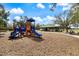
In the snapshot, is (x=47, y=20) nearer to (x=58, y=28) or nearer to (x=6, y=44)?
(x=58, y=28)

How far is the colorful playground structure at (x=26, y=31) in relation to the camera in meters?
3.21

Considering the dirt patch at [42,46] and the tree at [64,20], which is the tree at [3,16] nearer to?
the dirt patch at [42,46]

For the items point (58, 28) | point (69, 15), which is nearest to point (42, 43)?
point (58, 28)

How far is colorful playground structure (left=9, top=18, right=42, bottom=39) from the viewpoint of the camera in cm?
321

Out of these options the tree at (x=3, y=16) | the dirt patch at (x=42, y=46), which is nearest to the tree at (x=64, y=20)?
the dirt patch at (x=42, y=46)

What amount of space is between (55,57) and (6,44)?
76 cm

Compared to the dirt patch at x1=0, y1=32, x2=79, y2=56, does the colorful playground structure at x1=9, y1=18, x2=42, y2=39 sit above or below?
above

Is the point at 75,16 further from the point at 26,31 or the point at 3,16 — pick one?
the point at 3,16

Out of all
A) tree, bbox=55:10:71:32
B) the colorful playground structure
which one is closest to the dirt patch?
the colorful playground structure

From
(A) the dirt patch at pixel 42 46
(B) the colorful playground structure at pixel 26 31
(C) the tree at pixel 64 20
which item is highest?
(C) the tree at pixel 64 20

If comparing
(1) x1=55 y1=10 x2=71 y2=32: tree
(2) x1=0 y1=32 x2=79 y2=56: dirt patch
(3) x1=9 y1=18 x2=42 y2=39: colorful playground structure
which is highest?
(1) x1=55 y1=10 x2=71 y2=32: tree

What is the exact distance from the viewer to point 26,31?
3.24 metres

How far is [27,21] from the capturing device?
10.6 ft

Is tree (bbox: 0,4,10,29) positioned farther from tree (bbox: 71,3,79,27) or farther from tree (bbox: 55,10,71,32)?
tree (bbox: 71,3,79,27)
